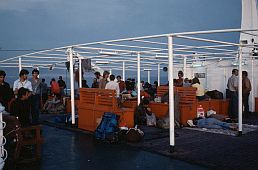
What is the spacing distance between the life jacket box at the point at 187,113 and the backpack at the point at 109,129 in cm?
339

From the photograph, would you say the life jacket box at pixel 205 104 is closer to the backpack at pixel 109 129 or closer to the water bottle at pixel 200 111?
the water bottle at pixel 200 111

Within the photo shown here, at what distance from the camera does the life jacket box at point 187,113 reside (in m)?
11.0

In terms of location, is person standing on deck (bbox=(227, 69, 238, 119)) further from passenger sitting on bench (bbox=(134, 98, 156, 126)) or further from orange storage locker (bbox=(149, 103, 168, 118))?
passenger sitting on bench (bbox=(134, 98, 156, 126))

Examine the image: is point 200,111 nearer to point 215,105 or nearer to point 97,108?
point 215,105

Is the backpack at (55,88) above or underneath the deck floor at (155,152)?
above

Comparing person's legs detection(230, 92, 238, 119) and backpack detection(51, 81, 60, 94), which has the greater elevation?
backpack detection(51, 81, 60, 94)

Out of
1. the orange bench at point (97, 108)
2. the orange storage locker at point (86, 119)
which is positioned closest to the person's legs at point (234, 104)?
the orange bench at point (97, 108)

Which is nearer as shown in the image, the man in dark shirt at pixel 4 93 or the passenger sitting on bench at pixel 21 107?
the passenger sitting on bench at pixel 21 107

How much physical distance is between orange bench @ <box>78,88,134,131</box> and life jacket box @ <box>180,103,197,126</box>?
2.25 meters

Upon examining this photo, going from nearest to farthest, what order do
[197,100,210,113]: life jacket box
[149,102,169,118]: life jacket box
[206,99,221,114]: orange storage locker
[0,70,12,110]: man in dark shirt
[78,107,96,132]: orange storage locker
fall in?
[0,70,12,110]: man in dark shirt
[78,107,96,132]: orange storage locker
[149,102,169,118]: life jacket box
[197,100,210,113]: life jacket box
[206,99,221,114]: orange storage locker

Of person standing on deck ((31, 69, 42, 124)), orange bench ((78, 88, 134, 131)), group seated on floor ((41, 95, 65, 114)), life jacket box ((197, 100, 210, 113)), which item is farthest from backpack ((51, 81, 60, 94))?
life jacket box ((197, 100, 210, 113))

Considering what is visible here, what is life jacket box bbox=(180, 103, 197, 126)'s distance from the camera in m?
11.0

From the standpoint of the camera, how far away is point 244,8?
65.2 ft

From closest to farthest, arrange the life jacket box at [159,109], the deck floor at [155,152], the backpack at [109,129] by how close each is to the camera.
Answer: the deck floor at [155,152] < the backpack at [109,129] < the life jacket box at [159,109]
